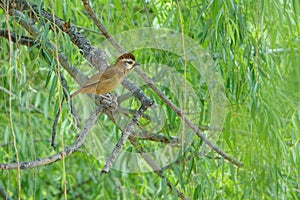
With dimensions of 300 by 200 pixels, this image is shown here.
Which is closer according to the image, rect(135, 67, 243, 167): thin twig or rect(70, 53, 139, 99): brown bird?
rect(70, 53, 139, 99): brown bird

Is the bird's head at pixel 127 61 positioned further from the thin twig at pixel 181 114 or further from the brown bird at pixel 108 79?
the thin twig at pixel 181 114

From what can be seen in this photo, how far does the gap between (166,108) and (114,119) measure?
19cm

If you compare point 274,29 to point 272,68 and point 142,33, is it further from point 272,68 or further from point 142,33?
point 142,33

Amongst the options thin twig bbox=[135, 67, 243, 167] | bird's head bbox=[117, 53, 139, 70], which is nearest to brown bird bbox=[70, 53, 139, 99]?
bird's head bbox=[117, 53, 139, 70]

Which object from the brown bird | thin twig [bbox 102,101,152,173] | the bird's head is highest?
the bird's head

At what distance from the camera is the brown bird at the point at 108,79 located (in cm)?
163

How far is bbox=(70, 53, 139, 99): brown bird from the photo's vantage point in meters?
1.63

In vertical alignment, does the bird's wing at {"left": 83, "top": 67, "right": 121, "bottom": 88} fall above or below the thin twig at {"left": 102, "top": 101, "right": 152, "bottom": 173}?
above

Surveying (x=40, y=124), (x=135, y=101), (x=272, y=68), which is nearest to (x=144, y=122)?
(x=135, y=101)

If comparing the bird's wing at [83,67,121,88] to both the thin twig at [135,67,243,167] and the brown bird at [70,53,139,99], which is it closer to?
the brown bird at [70,53,139,99]

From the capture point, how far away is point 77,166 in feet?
10.9

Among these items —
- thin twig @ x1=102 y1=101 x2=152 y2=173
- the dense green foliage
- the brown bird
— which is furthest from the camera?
the dense green foliage

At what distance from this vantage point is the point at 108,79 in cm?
164

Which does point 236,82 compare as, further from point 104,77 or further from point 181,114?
point 104,77
